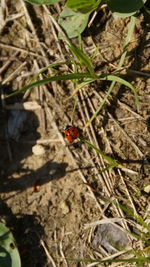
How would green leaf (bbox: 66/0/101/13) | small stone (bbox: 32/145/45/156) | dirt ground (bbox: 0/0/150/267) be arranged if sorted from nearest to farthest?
green leaf (bbox: 66/0/101/13) < dirt ground (bbox: 0/0/150/267) < small stone (bbox: 32/145/45/156)

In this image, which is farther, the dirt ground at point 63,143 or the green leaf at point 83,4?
the dirt ground at point 63,143

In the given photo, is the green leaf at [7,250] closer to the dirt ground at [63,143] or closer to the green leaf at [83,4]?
the dirt ground at [63,143]

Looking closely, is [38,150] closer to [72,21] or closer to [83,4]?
[72,21]

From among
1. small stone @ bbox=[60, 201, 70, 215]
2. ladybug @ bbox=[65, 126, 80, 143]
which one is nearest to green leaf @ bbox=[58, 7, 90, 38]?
ladybug @ bbox=[65, 126, 80, 143]

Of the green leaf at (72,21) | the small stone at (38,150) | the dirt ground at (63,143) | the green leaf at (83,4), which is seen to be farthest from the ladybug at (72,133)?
the green leaf at (83,4)

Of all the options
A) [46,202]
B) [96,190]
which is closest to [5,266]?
[46,202]

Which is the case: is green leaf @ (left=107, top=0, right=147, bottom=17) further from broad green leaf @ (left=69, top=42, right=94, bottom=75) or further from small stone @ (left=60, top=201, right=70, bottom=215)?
small stone @ (left=60, top=201, right=70, bottom=215)

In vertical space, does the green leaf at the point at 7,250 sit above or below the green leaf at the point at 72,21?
below

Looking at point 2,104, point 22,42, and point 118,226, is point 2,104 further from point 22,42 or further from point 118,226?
point 118,226
